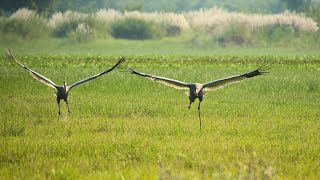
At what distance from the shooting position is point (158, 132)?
12.6 metres

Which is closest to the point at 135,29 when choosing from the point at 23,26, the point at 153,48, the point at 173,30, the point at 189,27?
the point at 153,48

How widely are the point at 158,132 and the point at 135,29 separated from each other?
47067mm

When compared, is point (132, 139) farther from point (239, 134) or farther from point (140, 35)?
point (140, 35)

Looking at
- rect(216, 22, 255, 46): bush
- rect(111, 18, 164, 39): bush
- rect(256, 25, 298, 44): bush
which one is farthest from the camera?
rect(111, 18, 164, 39): bush

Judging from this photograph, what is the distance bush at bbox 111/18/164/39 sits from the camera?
58188 millimetres

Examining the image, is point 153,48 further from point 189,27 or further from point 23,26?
point 23,26

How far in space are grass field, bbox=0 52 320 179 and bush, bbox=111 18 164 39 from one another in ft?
119

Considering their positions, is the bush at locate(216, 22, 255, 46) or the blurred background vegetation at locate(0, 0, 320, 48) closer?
the blurred background vegetation at locate(0, 0, 320, 48)

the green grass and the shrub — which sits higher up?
the shrub

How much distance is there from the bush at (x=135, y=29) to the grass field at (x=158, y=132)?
36.2 m

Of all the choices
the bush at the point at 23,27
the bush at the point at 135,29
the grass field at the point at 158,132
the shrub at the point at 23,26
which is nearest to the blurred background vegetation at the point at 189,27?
the bush at the point at 135,29

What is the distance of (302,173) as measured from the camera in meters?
8.96

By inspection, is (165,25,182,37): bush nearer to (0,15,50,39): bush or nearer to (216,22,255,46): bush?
(216,22,255,46): bush

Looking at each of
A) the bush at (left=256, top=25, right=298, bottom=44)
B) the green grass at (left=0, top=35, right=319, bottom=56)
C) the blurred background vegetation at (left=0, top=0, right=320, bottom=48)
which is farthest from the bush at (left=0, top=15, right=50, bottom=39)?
the bush at (left=256, top=25, right=298, bottom=44)
